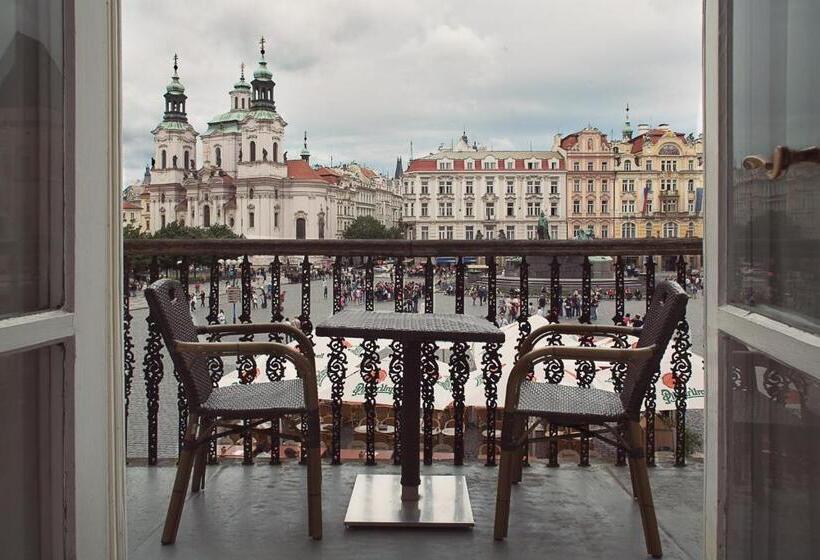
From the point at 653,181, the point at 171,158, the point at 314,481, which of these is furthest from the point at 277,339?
the point at 171,158

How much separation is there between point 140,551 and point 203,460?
1.89ft

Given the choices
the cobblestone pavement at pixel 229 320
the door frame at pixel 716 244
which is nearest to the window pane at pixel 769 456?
the door frame at pixel 716 244

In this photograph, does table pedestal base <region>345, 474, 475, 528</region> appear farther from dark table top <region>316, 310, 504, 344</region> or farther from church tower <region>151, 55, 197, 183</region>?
church tower <region>151, 55, 197, 183</region>

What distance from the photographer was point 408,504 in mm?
2393

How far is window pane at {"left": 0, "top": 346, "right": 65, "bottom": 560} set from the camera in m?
1.09

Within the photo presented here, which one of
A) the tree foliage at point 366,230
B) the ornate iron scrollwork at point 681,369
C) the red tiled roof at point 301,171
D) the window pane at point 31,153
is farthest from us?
the red tiled roof at point 301,171

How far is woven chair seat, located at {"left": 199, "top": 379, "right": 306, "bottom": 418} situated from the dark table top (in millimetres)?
231

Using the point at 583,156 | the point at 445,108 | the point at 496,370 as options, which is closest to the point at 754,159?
the point at 496,370

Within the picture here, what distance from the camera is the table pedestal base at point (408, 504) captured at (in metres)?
2.27

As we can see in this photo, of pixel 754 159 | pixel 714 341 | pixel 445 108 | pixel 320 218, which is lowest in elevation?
pixel 714 341

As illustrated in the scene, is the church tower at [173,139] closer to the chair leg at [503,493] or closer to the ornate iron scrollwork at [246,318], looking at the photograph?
the ornate iron scrollwork at [246,318]

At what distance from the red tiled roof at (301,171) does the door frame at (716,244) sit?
69.0 metres

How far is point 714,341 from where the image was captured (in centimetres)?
136

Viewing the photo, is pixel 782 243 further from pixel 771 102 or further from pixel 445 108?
pixel 445 108
